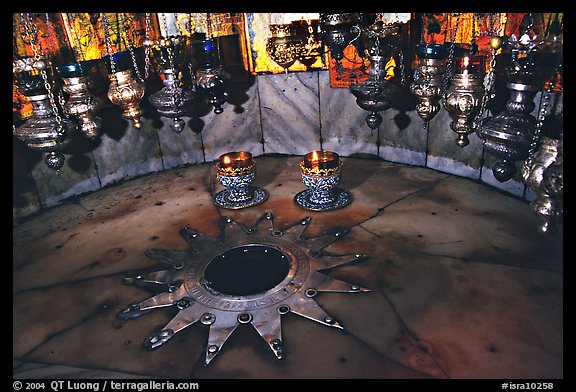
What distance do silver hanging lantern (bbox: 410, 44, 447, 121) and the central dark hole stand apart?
7.29 ft

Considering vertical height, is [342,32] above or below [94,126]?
above

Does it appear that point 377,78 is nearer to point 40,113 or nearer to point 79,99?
point 79,99

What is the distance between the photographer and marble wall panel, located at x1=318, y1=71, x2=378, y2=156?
20.2 ft

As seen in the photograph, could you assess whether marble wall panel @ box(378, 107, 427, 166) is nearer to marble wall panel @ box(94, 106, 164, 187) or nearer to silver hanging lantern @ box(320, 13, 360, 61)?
silver hanging lantern @ box(320, 13, 360, 61)

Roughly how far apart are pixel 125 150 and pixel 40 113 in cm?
194

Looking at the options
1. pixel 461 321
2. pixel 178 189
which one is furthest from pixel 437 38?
pixel 178 189

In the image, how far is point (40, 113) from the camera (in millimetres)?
4156

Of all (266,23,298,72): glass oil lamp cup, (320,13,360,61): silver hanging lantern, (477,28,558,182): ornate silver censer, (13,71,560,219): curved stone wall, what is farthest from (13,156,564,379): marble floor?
(320,13,360,61): silver hanging lantern

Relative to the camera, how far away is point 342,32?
14.7 feet

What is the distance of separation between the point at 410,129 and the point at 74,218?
184 inches

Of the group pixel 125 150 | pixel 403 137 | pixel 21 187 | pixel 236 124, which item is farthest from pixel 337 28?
pixel 21 187

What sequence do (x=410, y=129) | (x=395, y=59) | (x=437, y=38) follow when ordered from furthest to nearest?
(x=410, y=129), (x=395, y=59), (x=437, y=38)

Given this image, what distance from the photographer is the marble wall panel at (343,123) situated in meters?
6.15

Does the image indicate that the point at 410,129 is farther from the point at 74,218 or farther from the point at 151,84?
the point at 74,218
